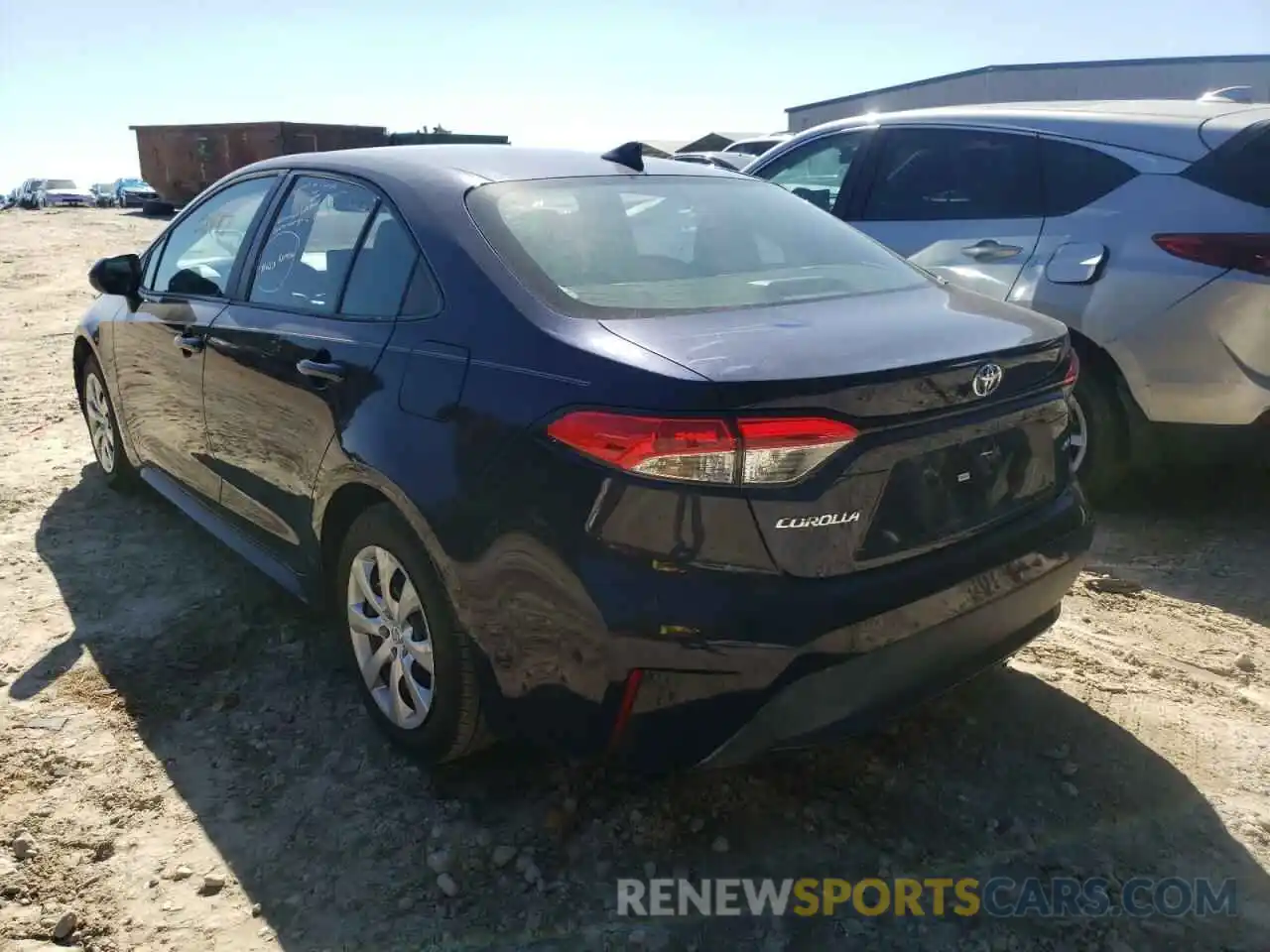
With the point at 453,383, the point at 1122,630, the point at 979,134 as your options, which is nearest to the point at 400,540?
the point at 453,383

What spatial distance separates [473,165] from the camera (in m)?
2.94

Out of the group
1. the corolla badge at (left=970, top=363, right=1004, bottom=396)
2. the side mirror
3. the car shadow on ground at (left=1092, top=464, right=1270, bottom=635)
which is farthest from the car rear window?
the side mirror

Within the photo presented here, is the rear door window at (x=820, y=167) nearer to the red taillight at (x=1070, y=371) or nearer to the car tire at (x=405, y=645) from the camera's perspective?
the red taillight at (x=1070, y=371)

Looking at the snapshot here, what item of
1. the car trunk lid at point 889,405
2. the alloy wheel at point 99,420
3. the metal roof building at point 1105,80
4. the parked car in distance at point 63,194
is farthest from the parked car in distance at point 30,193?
the car trunk lid at point 889,405

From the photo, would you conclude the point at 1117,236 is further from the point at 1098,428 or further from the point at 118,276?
the point at 118,276

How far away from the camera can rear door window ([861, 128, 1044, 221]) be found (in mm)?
4648

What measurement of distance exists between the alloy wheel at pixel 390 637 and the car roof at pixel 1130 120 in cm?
354

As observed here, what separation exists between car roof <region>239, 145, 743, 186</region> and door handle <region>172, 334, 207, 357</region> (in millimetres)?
663

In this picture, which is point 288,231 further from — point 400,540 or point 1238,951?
point 1238,951

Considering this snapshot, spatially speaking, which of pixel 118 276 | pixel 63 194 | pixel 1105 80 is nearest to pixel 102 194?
pixel 63 194

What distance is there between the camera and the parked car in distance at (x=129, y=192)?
37.1 metres

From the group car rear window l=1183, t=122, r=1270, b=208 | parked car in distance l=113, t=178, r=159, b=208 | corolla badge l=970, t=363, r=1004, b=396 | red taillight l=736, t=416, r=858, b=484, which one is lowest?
red taillight l=736, t=416, r=858, b=484

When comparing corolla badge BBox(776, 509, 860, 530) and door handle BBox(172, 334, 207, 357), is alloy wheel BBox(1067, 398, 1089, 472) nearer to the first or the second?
corolla badge BBox(776, 509, 860, 530)

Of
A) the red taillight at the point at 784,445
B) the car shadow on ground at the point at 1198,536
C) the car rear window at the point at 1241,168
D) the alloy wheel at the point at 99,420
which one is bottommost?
the car shadow on ground at the point at 1198,536
